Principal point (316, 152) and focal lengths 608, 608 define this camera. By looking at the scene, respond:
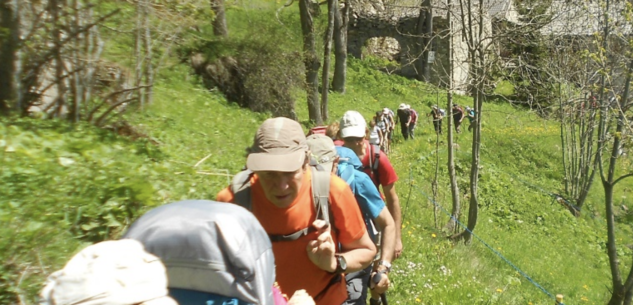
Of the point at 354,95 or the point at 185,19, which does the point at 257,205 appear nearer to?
the point at 185,19

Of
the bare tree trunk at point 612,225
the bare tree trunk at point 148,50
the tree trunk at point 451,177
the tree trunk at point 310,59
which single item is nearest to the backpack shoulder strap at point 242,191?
the bare tree trunk at point 148,50

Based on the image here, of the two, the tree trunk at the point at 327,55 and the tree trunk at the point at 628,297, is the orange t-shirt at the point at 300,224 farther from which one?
the tree trunk at the point at 327,55

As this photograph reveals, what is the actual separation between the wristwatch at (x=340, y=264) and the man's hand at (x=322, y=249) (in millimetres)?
83

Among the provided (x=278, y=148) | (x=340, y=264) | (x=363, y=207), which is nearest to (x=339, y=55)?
(x=363, y=207)

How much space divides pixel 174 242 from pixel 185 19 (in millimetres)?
7132

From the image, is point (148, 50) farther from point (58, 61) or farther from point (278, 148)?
point (278, 148)

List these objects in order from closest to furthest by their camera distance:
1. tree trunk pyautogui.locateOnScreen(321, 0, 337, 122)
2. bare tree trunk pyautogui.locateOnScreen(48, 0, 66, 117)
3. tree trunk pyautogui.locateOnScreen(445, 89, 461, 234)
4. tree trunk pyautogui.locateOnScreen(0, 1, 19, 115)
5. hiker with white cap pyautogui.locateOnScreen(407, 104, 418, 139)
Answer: tree trunk pyautogui.locateOnScreen(0, 1, 19, 115) < bare tree trunk pyautogui.locateOnScreen(48, 0, 66, 117) < tree trunk pyautogui.locateOnScreen(445, 89, 461, 234) < tree trunk pyautogui.locateOnScreen(321, 0, 337, 122) < hiker with white cap pyautogui.locateOnScreen(407, 104, 418, 139)

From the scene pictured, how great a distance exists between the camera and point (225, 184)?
6.86m

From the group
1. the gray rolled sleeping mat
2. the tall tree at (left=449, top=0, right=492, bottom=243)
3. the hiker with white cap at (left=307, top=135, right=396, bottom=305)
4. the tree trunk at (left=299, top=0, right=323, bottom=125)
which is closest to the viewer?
the gray rolled sleeping mat

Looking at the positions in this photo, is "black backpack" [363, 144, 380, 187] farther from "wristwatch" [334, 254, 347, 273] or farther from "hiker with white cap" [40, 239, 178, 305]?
"hiker with white cap" [40, 239, 178, 305]

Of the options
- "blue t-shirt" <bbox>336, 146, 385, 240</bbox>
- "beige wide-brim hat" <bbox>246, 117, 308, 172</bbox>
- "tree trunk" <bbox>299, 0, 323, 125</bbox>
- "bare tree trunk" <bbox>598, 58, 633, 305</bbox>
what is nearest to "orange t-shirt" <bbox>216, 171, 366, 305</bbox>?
"beige wide-brim hat" <bbox>246, 117, 308, 172</bbox>

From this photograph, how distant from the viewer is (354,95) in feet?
84.6

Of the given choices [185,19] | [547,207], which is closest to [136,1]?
[185,19]

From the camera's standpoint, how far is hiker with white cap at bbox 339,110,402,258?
4.83 m
